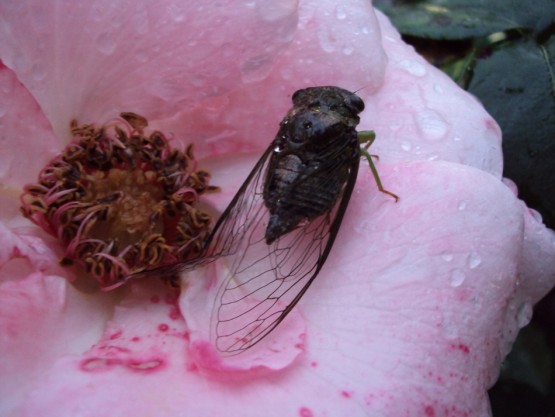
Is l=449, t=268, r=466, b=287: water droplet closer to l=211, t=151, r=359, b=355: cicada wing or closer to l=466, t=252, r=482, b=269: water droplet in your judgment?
l=466, t=252, r=482, b=269: water droplet

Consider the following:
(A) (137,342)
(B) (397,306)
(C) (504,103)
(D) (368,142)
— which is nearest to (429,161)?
(D) (368,142)

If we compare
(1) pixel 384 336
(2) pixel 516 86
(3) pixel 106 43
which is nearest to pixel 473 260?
(1) pixel 384 336

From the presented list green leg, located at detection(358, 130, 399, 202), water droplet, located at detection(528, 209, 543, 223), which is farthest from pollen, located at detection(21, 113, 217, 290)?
water droplet, located at detection(528, 209, 543, 223)

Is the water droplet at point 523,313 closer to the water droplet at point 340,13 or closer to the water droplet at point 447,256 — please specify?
the water droplet at point 447,256

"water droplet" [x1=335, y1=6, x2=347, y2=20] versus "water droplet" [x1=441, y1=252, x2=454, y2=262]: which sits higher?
"water droplet" [x1=335, y1=6, x2=347, y2=20]

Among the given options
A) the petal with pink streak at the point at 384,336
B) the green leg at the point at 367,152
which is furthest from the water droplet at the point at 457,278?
the green leg at the point at 367,152

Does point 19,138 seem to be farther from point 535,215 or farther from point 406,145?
point 535,215

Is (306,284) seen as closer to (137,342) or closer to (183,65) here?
(137,342)

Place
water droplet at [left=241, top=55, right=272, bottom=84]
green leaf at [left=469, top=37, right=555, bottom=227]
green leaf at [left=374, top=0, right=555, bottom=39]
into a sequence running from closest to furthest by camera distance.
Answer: water droplet at [left=241, top=55, right=272, bottom=84] → green leaf at [left=469, top=37, right=555, bottom=227] → green leaf at [left=374, top=0, right=555, bottom=39]
